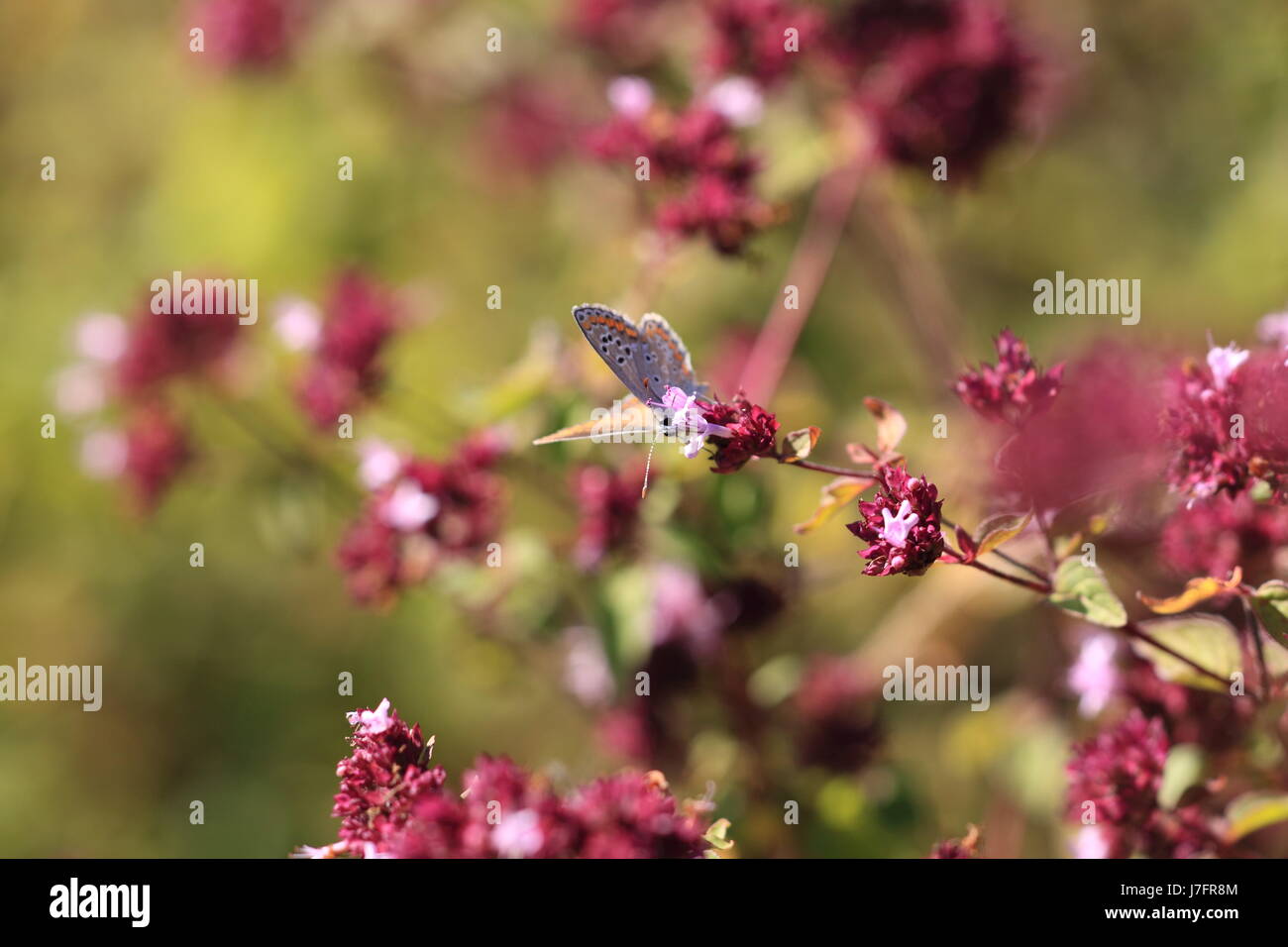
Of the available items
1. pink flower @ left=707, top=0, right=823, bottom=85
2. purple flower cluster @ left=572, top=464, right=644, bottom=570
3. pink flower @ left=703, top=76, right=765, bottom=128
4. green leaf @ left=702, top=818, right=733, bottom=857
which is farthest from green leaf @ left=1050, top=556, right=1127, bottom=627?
pink flower @ left=707, top=0, right=823, bottom=85

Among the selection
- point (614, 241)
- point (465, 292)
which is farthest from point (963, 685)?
point (465, 292)

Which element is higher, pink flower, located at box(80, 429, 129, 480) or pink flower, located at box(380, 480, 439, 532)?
pink flower, located at box(80, 429, 129, 480)

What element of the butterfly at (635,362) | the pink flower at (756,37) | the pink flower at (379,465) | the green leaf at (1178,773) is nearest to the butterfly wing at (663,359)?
the butterfly at (635,362)

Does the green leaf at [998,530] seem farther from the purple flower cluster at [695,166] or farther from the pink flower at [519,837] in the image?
the purple flower cluster at [695,166]
